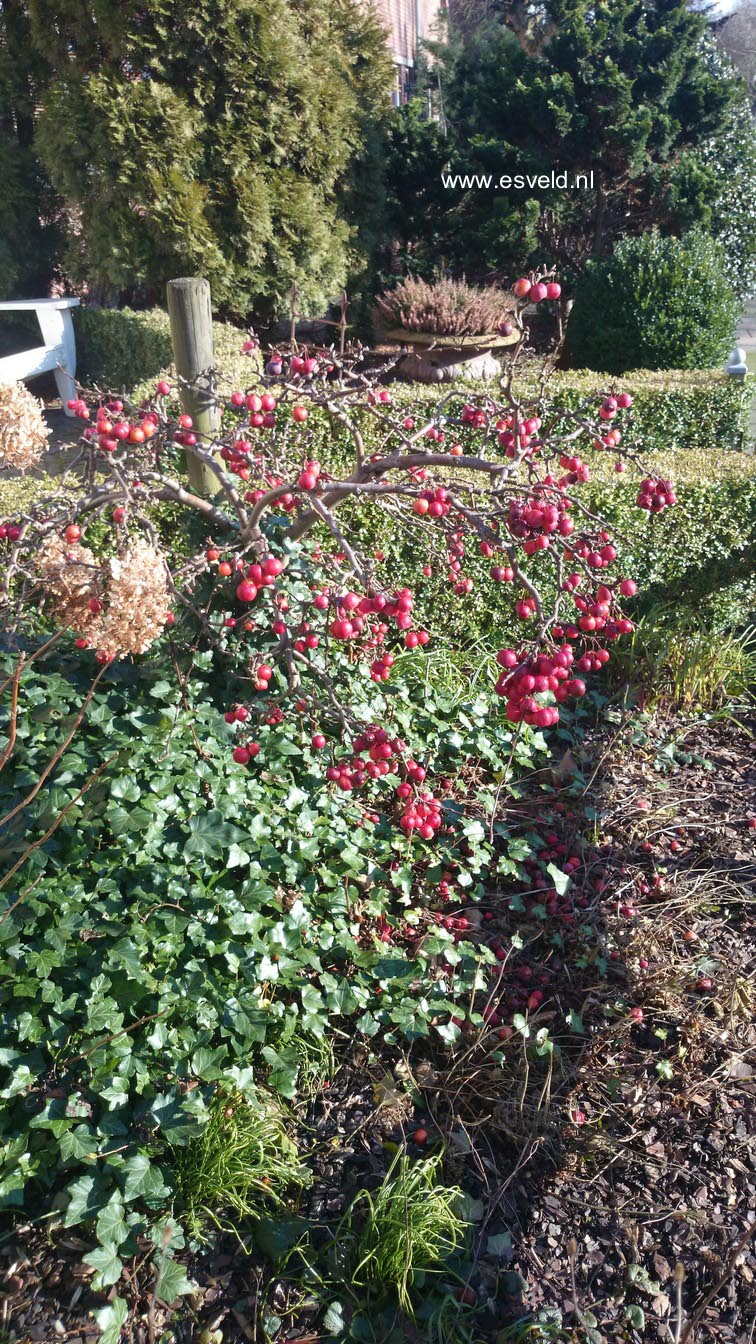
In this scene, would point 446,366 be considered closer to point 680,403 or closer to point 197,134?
point 680,403

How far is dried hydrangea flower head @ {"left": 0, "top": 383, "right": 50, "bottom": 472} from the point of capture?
2.35 metres

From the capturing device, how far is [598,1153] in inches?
86.5

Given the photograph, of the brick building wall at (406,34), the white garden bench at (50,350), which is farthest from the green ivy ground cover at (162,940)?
the brick building wall at (406,34)

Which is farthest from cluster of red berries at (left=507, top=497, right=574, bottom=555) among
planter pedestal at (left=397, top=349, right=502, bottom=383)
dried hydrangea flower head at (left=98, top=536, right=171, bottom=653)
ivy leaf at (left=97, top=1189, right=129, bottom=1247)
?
planter pedestal at (left=397, top=349, right=502, bottom=383)

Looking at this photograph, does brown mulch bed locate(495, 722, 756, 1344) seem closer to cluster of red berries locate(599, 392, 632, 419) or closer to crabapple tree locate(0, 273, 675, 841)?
crabapple tree locate(0, 273, 675, 841)

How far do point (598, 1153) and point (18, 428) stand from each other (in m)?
2.44

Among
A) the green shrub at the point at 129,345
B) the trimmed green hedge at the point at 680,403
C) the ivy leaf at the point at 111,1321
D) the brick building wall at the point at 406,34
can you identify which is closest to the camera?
the ivy leaf at the point at 111,1321

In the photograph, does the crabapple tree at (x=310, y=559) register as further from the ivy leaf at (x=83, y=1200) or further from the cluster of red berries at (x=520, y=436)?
the ivy leaf at (x=83, y=1200)

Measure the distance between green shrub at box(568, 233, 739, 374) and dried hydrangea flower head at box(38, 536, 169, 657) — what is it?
7499 millimetres

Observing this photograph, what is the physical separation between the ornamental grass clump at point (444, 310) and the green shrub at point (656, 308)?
1192 mm

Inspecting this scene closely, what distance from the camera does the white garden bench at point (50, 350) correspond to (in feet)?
24.3

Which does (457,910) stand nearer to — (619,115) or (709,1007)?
(709,1007)

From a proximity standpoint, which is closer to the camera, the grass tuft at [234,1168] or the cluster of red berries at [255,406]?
the grass tuft at [234,1168]

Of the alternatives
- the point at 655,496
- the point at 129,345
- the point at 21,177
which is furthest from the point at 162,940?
the point at 21,177
